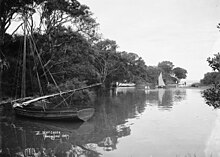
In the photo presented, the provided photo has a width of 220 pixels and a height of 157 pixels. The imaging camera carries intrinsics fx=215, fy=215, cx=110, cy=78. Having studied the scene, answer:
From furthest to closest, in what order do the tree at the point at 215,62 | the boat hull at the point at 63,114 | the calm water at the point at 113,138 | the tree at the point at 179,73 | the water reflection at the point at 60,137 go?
the tree at the point at 179,73 < the boat hull at the point at 63,114 < the water reflection at the point at 60,137 < the calm water at the point at 113,138 < the tree at the point at 215,62

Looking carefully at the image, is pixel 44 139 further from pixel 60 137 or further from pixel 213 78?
pixel 213 78

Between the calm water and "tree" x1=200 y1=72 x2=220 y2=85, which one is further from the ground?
"tree" x1=200 y1=72 x2=220 y2=85

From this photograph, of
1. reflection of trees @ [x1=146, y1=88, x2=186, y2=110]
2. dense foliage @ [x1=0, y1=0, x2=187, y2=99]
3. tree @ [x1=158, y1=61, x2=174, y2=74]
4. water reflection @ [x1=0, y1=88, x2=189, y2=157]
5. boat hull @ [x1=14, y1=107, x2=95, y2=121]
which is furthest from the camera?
tree @ [x1=158, y1=61, x2=174, y2=74]

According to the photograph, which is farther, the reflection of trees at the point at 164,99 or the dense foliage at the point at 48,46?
the reflection of trees at the point at 164,99

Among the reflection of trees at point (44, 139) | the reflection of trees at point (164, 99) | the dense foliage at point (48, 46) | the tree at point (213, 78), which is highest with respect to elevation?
the dense foliage at point (48, 46)

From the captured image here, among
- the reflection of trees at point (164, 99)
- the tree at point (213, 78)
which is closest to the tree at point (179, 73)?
the reflection of trees at point (164, 99)

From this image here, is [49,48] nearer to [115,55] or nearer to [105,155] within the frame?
[105,155]

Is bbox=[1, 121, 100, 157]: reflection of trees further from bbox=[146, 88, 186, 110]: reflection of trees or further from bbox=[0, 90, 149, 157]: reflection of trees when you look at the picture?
bbox=[146, 88, 186, 110]: reflection of trees

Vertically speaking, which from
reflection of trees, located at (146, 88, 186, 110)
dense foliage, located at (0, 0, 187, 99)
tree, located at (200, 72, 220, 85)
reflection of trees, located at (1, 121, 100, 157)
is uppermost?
dense foliage, located at (0, 0, 187, 99)

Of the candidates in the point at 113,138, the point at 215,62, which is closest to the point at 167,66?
the point at 113,138

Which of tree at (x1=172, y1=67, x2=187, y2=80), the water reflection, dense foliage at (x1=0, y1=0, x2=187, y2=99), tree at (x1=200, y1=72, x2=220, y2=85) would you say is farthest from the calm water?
tree at (x1=172, y1=67, x2=187, y2=80)

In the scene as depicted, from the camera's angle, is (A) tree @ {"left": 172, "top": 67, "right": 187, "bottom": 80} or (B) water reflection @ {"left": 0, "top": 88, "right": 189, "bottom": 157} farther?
(A) tree @ {"left": 172, "top": 67, "right": 187, "bottom": 80}

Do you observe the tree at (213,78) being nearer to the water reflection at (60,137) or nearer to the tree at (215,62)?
the tree at (215,62)

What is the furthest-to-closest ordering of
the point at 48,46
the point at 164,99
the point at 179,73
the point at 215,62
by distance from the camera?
the point at 179,73 → the point at 164,99 → the point at 48,46 → the point at 215,62
